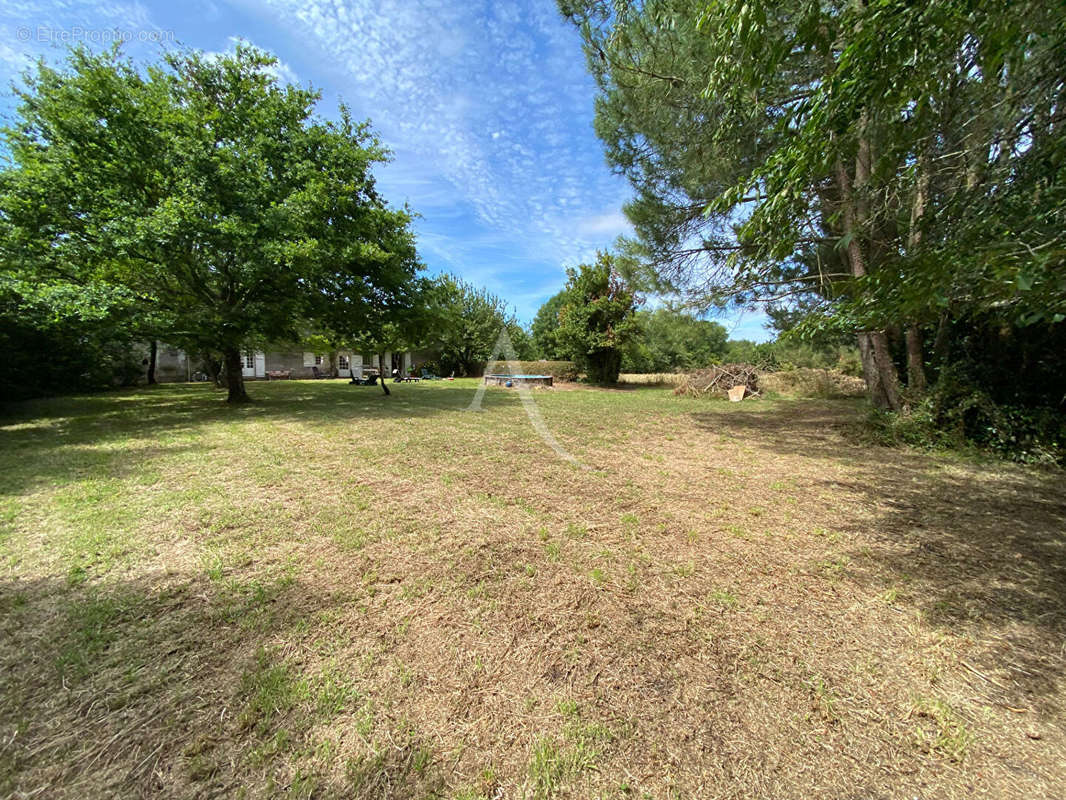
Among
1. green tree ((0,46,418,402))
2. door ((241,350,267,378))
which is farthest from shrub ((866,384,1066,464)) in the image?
door ((241,350,267,378))

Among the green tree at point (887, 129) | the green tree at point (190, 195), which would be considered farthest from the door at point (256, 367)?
the green tree at point (887, 129)

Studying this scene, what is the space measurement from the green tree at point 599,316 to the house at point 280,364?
10429 millimetres

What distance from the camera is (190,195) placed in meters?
7.39

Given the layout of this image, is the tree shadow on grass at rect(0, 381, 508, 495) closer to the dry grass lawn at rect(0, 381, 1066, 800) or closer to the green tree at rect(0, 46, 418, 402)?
the dry grass lawn at rect(0, 381, 1066, 800)

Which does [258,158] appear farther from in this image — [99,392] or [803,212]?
[99,392]

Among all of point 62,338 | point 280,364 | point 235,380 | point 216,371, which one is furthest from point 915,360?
point 280,364

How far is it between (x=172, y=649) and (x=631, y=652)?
219 centimetres

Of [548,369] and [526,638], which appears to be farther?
[548,369]

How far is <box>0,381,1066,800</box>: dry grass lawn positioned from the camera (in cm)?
131

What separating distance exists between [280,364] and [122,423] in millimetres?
25688

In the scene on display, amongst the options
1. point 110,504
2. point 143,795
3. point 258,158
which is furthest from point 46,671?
point 258,158

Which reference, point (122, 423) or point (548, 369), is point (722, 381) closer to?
point (548, 369)

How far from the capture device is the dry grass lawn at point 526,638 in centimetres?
131

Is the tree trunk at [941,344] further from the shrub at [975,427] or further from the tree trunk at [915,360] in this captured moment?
the shrub at [975,427]
